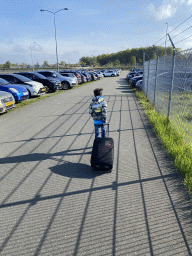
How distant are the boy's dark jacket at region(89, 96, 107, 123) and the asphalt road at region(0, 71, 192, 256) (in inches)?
37.7

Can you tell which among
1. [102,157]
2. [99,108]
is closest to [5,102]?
[99,108]

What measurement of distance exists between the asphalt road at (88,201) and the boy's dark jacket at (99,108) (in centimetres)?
96

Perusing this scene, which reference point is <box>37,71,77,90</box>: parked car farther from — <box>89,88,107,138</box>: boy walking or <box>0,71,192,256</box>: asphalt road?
<box>89,88,107,138</box>: boy walking

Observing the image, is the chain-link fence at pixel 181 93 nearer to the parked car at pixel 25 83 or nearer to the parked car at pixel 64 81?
the parked car at pixel 25 83

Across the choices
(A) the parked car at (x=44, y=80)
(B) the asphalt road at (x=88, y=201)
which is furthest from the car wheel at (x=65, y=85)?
(B) the asphalt road at (x=88, y=201)

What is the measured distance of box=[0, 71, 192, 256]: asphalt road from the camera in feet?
8.18

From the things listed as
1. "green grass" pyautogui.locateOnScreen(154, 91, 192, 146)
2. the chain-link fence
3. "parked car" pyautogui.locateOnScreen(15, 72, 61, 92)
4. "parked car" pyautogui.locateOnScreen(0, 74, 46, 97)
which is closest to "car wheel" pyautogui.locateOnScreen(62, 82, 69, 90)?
"parked car" pyautogui.locateOnScreen(15, 72, 61, 92)

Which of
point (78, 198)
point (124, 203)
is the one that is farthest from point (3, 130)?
point (124, 203)

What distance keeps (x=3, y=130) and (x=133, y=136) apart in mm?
4263

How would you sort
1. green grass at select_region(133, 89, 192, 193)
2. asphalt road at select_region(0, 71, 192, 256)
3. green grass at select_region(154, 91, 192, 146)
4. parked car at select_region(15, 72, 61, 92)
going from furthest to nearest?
1. parked car at select_region(15, 72, 61, 92)
2. green grass at select_region(154, 91, 192, 146)
3. green grass at select_region(133, 89, 192, 193)
4. asphalt road at select_region(0, 71, 192, 256)

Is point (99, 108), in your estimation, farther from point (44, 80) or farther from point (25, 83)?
point (44, 80)

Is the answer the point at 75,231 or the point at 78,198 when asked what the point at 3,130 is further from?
the point at 75,231

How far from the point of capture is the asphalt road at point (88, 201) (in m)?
2.49

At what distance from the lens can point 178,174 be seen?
402 cm
